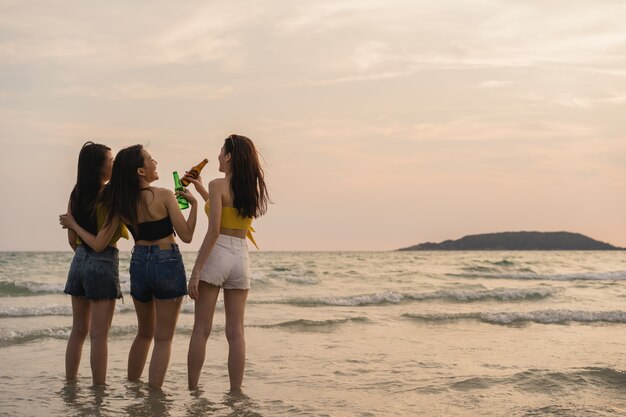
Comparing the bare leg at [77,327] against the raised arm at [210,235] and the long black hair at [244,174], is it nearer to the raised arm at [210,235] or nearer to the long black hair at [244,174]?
the raised arm at [210,235]

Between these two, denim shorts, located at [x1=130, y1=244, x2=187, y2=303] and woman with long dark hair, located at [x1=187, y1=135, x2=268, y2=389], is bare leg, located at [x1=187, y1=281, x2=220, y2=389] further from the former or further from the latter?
denim shorts, located at [x1=130, y1=244, x2=187, y2=303]

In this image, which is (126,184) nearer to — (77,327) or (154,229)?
(154,229)

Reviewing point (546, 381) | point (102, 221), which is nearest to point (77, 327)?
point (102, 221)

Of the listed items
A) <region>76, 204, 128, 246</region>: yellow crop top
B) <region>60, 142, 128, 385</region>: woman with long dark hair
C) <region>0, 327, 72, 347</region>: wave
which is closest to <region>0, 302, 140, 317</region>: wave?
<region>0, 327, 72, 347</region>: wave

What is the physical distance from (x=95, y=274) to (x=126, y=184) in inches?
32.9

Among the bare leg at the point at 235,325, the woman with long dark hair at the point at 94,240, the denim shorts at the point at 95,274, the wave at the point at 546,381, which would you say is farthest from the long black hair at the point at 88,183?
the wave at the point at 546,381

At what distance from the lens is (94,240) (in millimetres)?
5637

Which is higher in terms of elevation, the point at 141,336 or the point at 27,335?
the point at 141,336

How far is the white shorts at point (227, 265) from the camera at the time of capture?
5.50 meters

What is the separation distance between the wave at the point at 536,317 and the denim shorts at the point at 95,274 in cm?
773

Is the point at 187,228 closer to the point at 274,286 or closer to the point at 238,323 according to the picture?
the point at 238,323

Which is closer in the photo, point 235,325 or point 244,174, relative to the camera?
point 244,174

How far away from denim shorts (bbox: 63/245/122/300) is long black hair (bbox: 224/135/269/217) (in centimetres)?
113

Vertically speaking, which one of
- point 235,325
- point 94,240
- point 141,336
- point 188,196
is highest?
point 188,196
